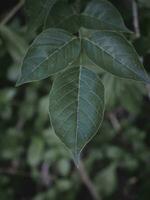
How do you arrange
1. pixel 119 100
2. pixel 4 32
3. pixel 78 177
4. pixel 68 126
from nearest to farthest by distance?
pixel 68 126, pixel 4 32, pixel 119 100, pixel 78 177

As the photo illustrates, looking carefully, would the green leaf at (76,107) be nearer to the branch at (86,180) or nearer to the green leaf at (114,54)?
the green leaf at (114,54)

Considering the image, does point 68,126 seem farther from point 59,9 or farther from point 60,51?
point 59,9

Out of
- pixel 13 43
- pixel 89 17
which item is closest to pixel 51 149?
pixel 13 43

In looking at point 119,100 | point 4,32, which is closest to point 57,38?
point 4,32

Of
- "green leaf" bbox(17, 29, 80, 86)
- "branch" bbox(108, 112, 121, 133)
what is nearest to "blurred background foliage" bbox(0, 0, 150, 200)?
"branch" bbox(108, 112, 121, 133)

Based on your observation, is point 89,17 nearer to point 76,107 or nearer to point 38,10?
point 38,10

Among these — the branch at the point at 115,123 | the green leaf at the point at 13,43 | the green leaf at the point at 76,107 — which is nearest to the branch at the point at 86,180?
the branch at the point at 115,123

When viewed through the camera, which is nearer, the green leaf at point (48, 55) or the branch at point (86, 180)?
the green leaf at point (48, 55)
